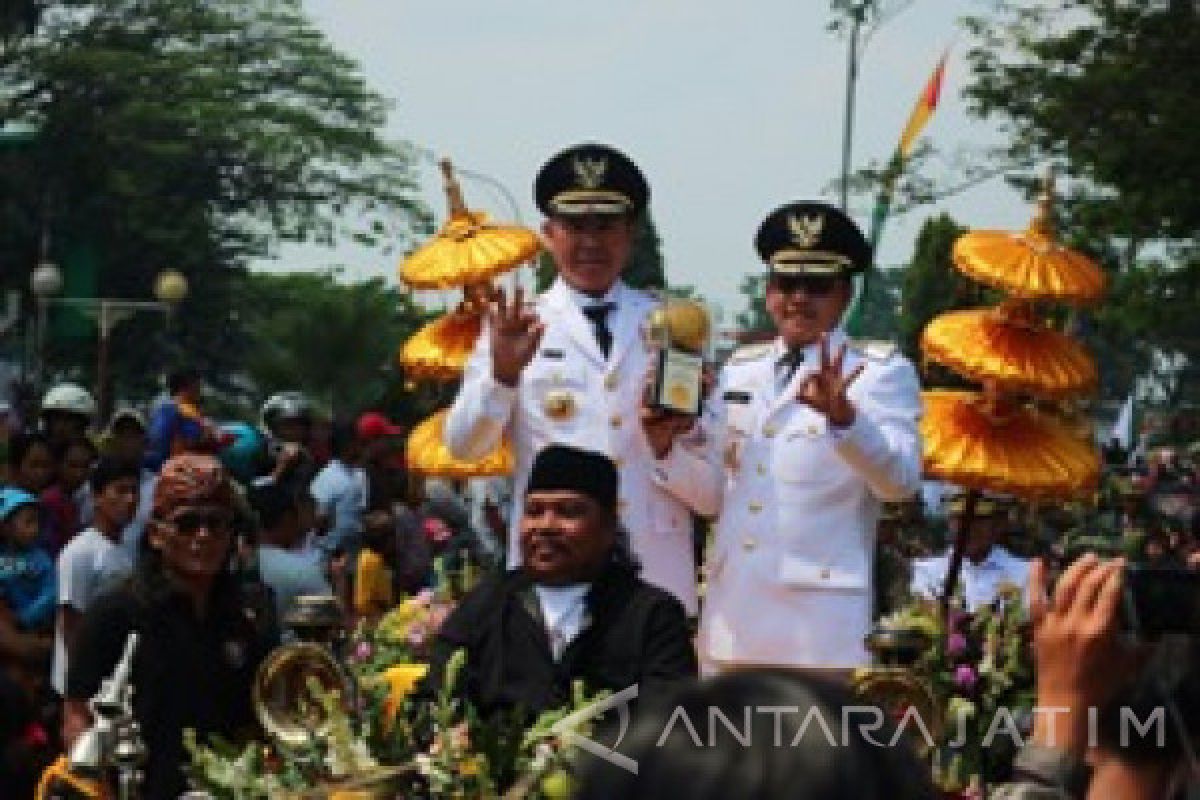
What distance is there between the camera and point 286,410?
48.1ft

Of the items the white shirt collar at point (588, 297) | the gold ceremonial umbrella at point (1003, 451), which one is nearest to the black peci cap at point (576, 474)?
the white shirt collar at point (588, 297)

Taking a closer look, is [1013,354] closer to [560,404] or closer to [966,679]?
[966,679]

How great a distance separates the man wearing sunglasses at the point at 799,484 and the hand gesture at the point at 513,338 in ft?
1.73

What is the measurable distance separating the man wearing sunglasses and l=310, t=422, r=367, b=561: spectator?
21.0 feet

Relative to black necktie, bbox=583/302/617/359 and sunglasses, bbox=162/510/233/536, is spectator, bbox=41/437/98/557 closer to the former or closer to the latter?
black necktie, bbox=583/302/617/359

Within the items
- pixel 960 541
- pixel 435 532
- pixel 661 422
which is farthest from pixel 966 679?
pixel 435 532

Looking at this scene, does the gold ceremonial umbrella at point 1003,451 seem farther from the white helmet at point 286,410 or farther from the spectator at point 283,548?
the white helmet at point 286,410

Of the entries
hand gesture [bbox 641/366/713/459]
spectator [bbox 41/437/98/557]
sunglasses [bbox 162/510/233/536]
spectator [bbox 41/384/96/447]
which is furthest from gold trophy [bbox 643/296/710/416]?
spectator [bbox 41/384/96/447]

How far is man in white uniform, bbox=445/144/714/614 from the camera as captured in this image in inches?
278

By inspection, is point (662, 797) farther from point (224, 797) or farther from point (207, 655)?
point (207, 655)

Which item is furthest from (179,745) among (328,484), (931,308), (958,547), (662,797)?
(931,308)

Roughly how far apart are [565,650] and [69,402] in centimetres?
650

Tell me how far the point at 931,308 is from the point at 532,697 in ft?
145

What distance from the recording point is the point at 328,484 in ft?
45.4
